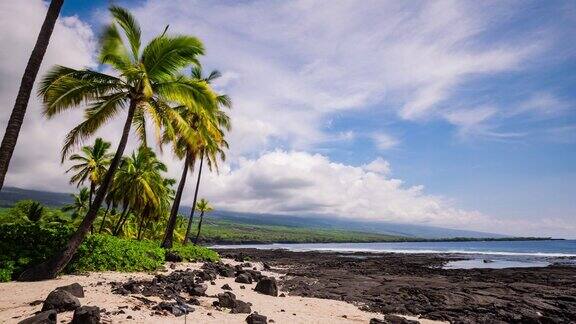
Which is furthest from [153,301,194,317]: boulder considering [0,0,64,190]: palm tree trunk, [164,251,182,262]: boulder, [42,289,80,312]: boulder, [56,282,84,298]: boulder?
[164,251,182,262]: boulder

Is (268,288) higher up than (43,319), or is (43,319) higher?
(43,319)

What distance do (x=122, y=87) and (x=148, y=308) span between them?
8563 millimetres

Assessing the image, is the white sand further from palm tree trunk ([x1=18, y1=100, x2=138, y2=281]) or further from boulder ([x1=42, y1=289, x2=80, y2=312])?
palm tree trunk ([x1=18, y1=100, x2=138, y2=281])

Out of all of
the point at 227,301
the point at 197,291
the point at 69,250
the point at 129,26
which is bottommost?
the point at 197,291

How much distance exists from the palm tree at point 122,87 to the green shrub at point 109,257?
1.54m

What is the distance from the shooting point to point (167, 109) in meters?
14.6

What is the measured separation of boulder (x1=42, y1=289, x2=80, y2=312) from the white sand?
0.29 meters

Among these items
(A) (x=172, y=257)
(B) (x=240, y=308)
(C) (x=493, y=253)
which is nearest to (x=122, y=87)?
(B) (x=240, y=308)

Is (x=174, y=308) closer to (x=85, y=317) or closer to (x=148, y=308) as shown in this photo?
(x=148, y=308)

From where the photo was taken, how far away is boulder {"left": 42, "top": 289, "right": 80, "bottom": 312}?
7.96 m

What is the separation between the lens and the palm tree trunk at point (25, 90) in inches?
357

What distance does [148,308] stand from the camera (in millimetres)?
8984

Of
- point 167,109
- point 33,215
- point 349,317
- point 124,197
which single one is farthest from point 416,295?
point 33,215

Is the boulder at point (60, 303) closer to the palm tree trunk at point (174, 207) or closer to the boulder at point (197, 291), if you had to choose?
the boulder at point (197, 291)
